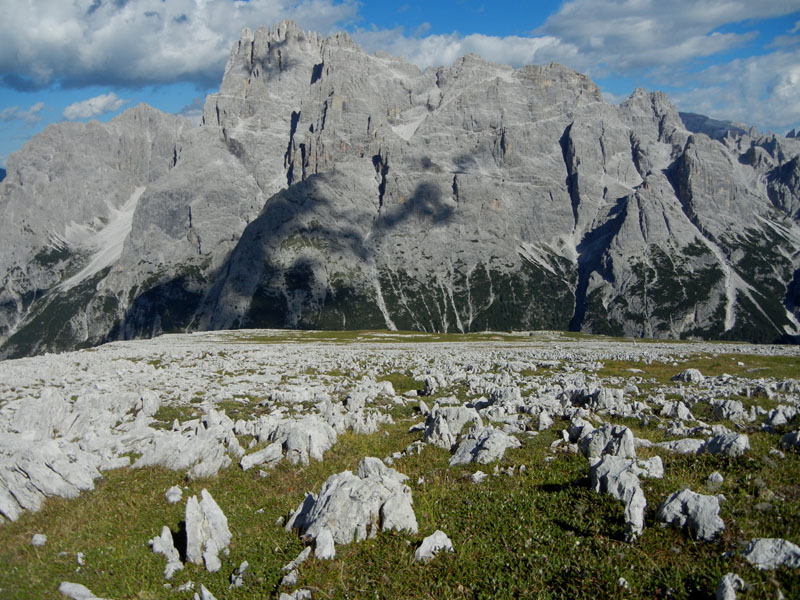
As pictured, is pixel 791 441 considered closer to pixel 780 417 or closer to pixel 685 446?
pixel 685 446

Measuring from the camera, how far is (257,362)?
48.6 meters

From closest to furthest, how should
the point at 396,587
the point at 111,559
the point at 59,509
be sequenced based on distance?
the point at 396,587 → the point at 111,559 → the point at 59,509

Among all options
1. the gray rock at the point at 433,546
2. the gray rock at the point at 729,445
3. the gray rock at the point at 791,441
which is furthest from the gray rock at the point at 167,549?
the gray rock at the point at 791,441

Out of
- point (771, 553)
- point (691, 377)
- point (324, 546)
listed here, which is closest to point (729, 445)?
point (771, 553)

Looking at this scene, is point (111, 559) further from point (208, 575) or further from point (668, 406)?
point (668, 406)

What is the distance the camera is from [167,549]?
1099 centimetres

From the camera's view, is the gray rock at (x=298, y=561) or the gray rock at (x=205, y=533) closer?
the gray rock at (x=298, y=561)

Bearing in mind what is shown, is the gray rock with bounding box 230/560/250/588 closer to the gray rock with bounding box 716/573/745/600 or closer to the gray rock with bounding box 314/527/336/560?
the gray rock with bounding box 314/527/336/560

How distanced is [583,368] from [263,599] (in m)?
37.9

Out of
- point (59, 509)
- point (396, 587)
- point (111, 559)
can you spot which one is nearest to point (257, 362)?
point (59, 509)

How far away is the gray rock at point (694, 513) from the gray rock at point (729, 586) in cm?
166

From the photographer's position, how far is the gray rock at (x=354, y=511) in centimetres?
1061

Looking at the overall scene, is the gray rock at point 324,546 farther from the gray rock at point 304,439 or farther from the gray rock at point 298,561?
the gray rock at point 304,439

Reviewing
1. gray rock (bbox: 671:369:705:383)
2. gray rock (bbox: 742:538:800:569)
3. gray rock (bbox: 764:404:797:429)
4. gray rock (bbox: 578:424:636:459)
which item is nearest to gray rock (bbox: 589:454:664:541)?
gray rock (bbox: 578:424:636:459)
